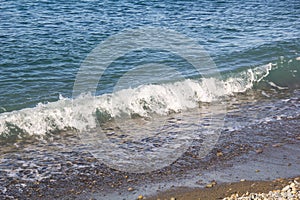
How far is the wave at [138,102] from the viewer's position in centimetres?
1257

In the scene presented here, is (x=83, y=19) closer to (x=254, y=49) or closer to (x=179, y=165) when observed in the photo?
(x=254, y=49)

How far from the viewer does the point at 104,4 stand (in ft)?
80.4

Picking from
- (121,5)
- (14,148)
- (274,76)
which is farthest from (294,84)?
(121,5)

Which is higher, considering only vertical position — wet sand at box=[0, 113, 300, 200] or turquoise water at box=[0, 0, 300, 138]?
turquoise water at box=[0, 0, 300, 138]

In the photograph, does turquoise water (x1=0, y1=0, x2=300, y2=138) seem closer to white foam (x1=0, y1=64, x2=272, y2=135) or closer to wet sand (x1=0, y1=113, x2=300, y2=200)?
white foam (x1=0, y1=64, x2=272, y2=135)

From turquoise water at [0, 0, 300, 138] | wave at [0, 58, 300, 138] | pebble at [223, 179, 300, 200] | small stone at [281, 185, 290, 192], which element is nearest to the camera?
pebble at [223, 179, 300, 200]

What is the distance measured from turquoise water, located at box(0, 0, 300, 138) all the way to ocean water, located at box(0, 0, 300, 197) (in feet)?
0.11

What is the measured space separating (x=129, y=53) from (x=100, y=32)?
2.25 m

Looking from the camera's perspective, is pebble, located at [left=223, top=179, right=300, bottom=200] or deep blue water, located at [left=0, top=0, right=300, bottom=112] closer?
pebble, located at [left=223, top=179, right=300, bottom=200]

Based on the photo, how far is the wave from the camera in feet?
41.2

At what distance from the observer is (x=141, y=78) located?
16078 millimetres

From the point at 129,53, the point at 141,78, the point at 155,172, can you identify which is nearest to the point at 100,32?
the point at 129,53

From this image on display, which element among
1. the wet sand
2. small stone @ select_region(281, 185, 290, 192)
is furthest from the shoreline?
small stone @ select_region(281, 185, 290, 192)

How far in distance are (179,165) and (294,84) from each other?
22.0 feet
